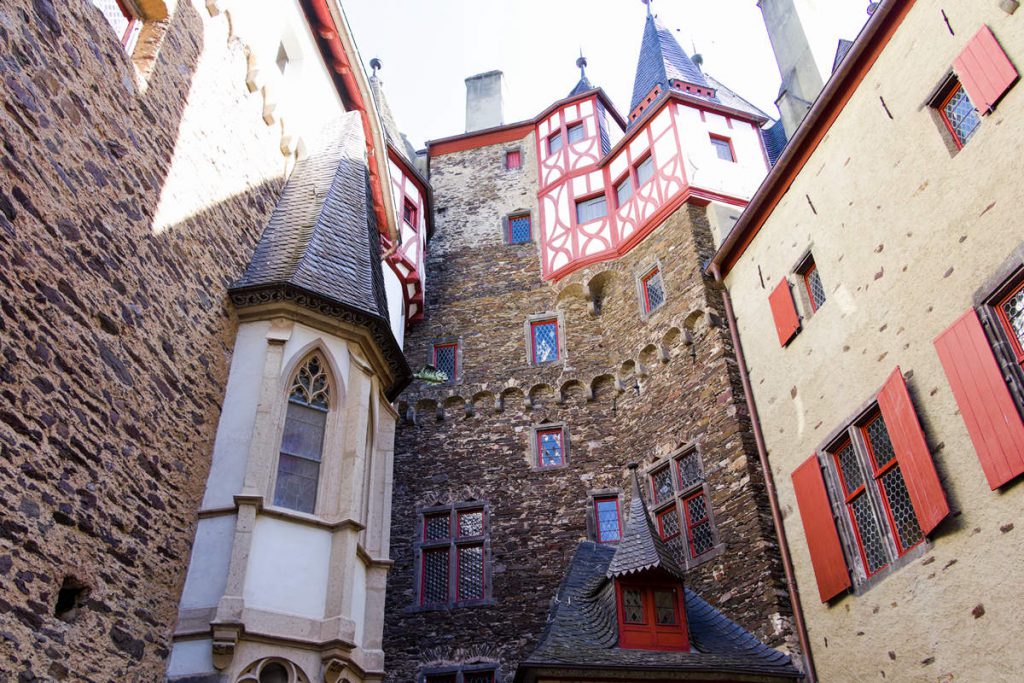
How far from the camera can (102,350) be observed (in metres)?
7.23

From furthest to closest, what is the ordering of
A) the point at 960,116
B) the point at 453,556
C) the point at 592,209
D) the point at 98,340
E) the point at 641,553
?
the point at 592,209
the point at 453,556
the point at 641,553
the point at 960,116
the point at 98,340

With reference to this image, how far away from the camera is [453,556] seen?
49.4 ft

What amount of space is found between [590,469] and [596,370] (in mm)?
1996

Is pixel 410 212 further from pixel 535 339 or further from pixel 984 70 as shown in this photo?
pixel 984 70

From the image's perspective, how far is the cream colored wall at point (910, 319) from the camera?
7738 millimetres

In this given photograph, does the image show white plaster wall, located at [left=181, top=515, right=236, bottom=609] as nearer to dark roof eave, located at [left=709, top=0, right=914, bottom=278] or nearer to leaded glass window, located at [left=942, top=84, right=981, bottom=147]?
leaded glass window, located at [left=942, top=84, right=981, bottom=147]

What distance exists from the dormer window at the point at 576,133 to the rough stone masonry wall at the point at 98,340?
11855 millimetres

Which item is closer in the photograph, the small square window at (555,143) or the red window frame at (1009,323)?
the red window frame at (1009,323)

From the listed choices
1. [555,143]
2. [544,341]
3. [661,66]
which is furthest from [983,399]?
[555,143]

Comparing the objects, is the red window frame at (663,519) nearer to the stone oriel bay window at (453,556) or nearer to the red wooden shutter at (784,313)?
the stone oriel bay window at (453,556)

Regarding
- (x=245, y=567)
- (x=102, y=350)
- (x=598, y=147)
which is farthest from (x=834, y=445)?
(x=598, y=147)

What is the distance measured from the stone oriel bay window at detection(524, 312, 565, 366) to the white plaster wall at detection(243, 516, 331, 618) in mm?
8930

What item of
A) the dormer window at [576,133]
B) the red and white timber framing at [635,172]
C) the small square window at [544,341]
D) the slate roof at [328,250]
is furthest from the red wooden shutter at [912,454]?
the dormer window at [576,133]

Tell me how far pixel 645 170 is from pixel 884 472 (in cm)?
972
